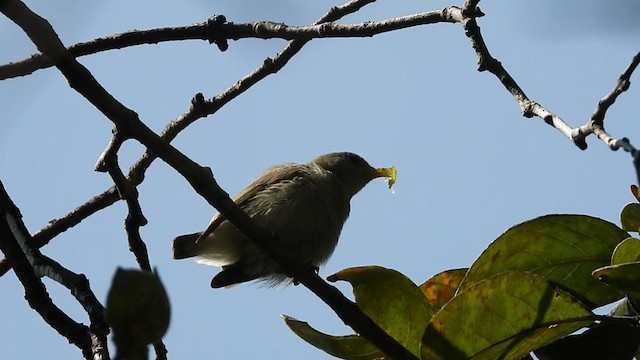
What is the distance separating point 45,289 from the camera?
9.13ft

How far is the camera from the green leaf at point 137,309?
3.03 feet

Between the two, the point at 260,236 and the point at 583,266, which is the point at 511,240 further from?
the point at 260,236

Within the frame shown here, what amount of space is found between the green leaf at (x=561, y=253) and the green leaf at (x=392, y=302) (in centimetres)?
18

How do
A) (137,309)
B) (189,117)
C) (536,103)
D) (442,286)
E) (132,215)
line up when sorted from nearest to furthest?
1. (137,309)
2. (536,103)
3. (442,286)
4. (132,215)
5. (189,117)

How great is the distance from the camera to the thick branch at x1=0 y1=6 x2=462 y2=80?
117 inches

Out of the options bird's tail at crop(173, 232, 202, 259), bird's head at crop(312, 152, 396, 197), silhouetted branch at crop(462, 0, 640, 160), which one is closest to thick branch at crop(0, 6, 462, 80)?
silhouetted branch at crop(462, 0, 640, 160)

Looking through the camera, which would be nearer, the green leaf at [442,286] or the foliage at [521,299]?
the foliage at [521,299]

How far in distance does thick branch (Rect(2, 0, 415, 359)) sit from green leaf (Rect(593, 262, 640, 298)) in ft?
2.02

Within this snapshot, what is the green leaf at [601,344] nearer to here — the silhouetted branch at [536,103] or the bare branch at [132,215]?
the silhouetted branch at [536,103]

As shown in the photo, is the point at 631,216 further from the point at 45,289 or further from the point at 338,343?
the point at 45,289

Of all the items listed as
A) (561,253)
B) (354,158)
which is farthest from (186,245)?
(561,253)

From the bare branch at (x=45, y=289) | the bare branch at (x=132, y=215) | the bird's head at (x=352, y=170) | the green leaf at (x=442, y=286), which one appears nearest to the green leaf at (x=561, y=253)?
the green leaf at (x=442, y=286)

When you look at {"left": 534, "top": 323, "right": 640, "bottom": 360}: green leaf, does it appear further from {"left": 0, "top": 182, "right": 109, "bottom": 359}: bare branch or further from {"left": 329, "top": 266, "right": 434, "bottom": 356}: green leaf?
{"left": 0, "top": 182, "right": 109, "bottom": 359}: bare branch

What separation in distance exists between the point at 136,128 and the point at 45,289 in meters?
0.72
